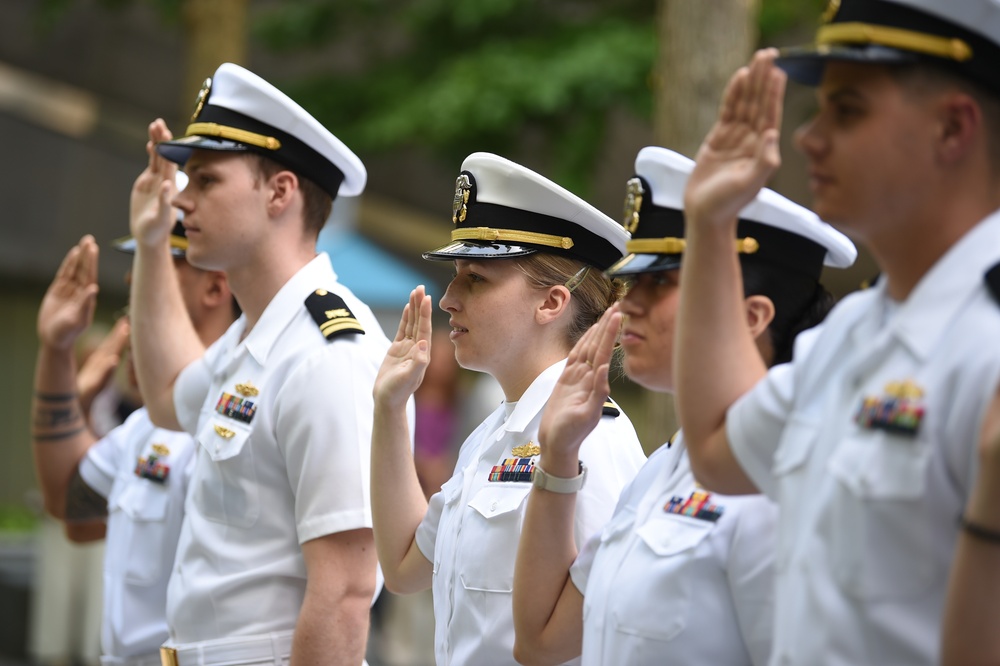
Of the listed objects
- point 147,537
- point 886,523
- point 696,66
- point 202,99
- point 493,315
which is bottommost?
point 147,537

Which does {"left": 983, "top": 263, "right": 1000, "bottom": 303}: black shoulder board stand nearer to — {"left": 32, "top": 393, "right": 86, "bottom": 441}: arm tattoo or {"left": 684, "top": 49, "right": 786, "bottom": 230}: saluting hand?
{"left": 684, "top": 49, "right": 786, "bottom": 230}: saluting hand

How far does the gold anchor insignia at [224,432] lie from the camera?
3.39 metres

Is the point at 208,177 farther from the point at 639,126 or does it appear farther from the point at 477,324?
the point at 639,126

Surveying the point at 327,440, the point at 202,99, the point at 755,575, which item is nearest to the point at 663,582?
the point at 755,575

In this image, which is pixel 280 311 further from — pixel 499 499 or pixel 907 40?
pixel 907 40

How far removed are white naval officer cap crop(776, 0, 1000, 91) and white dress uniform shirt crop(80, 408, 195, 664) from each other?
2699mm

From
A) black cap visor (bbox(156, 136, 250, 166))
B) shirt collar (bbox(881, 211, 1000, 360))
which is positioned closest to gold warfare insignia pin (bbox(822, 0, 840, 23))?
shirt collar (bbox(881, 211, 1000, 360))

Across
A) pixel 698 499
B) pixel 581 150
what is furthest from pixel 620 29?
pixel 698 499

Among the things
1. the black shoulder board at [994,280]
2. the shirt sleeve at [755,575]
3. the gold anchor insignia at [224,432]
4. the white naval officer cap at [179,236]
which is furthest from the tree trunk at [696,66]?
the black shoulder board at [994,280]

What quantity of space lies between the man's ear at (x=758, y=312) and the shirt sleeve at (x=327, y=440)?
1.22m

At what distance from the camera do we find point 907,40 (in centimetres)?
183

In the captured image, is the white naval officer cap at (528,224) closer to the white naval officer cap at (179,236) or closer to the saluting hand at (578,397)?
the saluting hand at (578,397)

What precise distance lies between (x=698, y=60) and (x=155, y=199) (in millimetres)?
2376

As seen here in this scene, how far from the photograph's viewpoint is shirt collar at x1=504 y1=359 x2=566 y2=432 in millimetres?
2992
